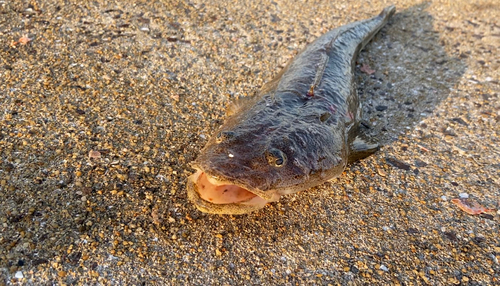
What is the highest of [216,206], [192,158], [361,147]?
[361,147]

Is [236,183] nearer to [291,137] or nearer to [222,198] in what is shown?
[222,198]

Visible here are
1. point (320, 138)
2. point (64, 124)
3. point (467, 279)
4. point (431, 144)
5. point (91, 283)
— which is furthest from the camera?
point (431, 144)

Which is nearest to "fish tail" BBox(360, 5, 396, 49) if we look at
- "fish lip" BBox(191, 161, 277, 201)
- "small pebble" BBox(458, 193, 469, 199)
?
"small pebble" BBox(458, 193, 469, 199)

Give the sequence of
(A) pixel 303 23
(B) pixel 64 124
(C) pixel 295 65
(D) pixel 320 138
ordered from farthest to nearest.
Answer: (A) pixel 303 23, (C) pixel 295 65, (B) pixel 64 124, (D) pixel 320 138

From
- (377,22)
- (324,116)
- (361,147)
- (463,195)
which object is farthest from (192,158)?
(377,22)

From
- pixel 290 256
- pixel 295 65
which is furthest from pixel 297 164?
pixel 295 65

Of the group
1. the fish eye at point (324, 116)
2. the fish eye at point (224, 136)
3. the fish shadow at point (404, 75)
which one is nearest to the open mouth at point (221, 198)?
the fish eye at point (224, 136)

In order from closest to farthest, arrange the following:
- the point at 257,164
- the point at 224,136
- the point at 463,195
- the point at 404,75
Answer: the point at 257,164
the point at 224,136
the point at 463,195
the point at 404,75

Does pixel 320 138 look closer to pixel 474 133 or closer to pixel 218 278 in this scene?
pixel 218 278
